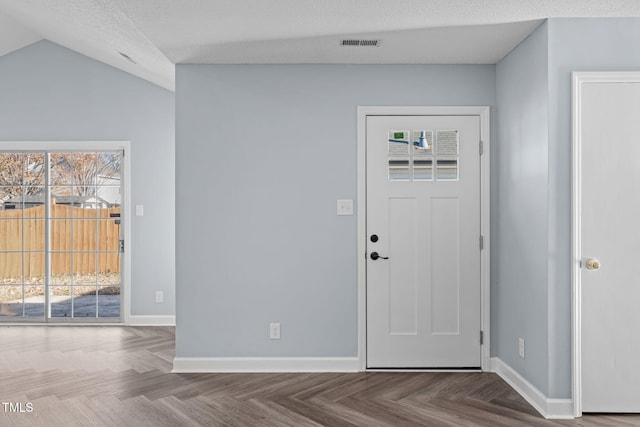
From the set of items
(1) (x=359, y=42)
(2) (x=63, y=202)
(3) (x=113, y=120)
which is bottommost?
(2) (x=63, y=202)

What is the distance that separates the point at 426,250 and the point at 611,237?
125cm

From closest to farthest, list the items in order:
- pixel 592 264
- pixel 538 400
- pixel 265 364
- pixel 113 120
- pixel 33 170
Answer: pixel 592 264 → pixel 538 400 → pixel 265 364 → pixel 113 120 → pixel 33 170

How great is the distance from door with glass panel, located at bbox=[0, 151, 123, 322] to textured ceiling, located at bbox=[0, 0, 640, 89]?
1.72 meters

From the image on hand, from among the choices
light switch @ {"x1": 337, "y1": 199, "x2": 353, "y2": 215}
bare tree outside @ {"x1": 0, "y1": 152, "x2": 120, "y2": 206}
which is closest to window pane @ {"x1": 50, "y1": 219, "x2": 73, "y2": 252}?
bare tree outside @ {"x1": 0, "y1": 152, "x2": 120, "y2": 206}

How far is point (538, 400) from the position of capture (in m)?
2.89

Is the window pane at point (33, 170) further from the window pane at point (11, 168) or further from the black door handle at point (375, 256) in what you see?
the black door handle at point (375, 256)

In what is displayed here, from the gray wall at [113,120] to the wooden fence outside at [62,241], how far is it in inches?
14.3

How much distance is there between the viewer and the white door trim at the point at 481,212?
141 inches

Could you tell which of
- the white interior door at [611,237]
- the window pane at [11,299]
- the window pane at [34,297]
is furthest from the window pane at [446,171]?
the window pane at [11,299]

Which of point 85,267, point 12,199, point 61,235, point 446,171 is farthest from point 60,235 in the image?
point 446,171

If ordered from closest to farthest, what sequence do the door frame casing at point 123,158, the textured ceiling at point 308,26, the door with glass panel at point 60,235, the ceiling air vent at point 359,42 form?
the textured ceiling at point 308,26
the ceiling air vent at point 359,42
the door frame casing at point 123,158
the door with glass panel at point 60,235

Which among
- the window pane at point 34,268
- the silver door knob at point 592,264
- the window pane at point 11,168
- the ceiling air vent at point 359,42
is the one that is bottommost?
the window pane at point 34,268

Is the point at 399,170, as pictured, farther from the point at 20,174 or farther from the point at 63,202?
the point at 20,174

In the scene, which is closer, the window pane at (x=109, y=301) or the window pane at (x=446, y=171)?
the window pane at (x=446, y=171)
